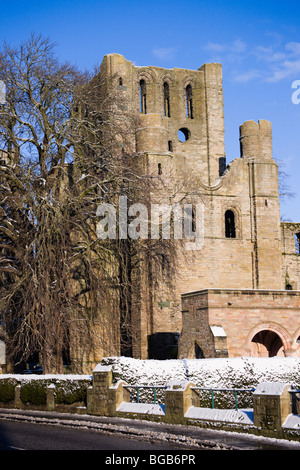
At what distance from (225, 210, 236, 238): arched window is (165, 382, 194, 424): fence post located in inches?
1017

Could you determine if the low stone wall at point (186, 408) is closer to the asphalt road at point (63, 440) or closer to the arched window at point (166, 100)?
the asphalt road at point (63, 440)

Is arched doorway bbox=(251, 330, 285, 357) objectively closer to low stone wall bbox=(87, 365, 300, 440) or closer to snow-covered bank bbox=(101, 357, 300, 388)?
snow-covered bank bbox=(101, 357, 300, 388)

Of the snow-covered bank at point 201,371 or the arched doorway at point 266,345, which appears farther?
the arched doorway at point 266,345

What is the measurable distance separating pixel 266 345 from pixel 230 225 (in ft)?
34.2

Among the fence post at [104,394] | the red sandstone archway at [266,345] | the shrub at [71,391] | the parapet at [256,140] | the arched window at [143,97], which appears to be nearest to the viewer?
the fence post at [104,394]

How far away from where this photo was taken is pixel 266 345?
1358 inches

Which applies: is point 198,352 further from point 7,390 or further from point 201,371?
point 201,371

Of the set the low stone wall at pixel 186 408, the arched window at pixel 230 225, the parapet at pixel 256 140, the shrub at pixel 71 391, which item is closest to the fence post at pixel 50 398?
the low stone wall at pixel 186 408

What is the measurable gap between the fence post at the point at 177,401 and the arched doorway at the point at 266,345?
58.5ft

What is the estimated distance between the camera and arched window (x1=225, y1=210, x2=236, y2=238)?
139ft

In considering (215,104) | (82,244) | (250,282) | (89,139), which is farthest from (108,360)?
(215,104)

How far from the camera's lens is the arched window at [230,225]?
139 feet

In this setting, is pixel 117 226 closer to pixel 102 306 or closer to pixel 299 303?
pixel 102 306
